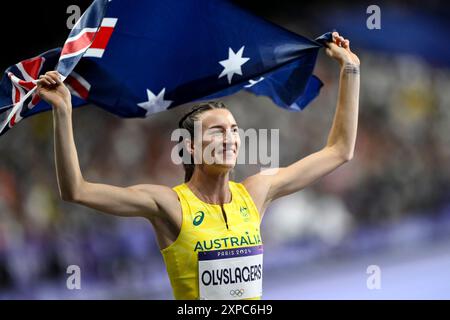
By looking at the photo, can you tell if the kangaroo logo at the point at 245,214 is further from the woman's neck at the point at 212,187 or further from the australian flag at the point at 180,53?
the australian flag at the point at 180,53

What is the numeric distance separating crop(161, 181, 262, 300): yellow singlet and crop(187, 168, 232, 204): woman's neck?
0.06m

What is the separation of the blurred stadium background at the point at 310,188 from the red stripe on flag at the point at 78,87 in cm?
302

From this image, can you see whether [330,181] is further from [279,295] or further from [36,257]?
[36,257]

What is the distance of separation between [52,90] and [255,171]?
4478 millimetres

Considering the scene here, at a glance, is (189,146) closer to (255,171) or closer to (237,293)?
(237,293)

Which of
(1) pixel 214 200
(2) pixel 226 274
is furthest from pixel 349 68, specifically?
(2) pixel 226 274

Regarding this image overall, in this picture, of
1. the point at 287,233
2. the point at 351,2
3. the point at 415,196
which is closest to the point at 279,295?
the point at 287,233

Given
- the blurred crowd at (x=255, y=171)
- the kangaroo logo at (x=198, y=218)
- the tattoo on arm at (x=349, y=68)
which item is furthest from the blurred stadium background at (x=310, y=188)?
the kangaroo logo at (x=198, y=218)

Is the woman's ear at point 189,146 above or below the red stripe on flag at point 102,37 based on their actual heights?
below

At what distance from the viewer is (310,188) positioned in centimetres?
746

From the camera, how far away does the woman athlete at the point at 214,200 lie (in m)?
3.37

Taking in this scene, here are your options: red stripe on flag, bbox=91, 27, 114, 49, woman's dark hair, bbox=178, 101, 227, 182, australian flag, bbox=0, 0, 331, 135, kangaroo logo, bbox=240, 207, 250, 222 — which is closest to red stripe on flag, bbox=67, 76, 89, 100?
australian flag, bbox=0, 0, 331, 135

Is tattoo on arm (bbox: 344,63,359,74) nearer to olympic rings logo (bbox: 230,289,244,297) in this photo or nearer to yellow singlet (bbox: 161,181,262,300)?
yellow singlet (bbox: 161,181,262,300)

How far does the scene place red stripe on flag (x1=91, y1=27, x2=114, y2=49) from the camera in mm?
4047
